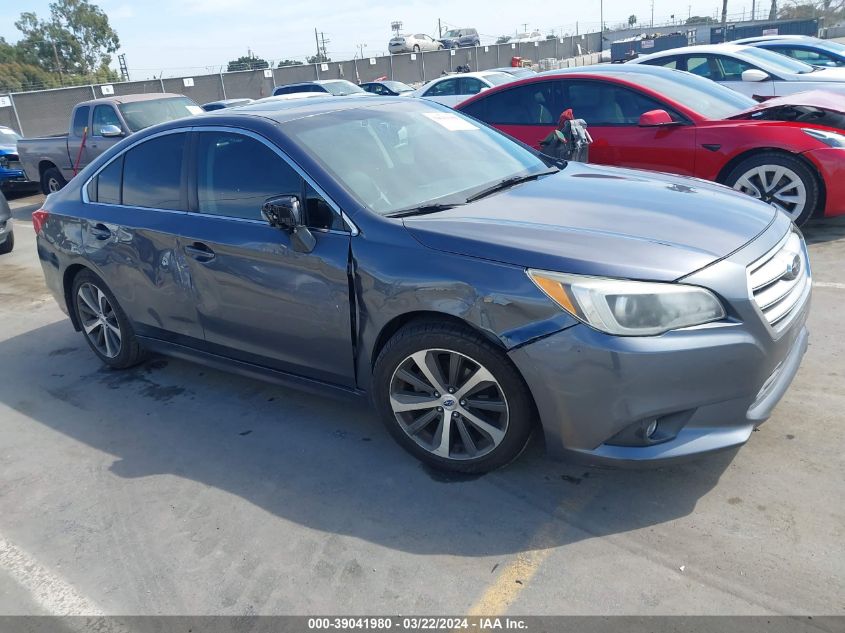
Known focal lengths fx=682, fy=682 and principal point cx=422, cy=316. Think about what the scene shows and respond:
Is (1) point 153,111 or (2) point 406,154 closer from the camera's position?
(2) point 406,154

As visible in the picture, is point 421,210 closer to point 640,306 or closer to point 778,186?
point 640,306

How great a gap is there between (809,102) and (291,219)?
5796mm

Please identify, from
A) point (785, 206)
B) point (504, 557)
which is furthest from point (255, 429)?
point (785, 206)

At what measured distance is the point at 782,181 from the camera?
5922 mm

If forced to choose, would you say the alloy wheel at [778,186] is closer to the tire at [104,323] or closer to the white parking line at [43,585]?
the tire at [104,323]

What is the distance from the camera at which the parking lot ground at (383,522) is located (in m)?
2.50

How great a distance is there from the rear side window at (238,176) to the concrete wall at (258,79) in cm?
2287

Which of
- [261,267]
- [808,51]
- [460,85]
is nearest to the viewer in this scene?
[261,267]

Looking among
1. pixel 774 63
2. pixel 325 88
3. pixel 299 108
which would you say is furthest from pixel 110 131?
pixel 774 63

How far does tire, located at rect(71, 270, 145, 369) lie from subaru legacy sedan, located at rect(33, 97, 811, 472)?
0.14 ft

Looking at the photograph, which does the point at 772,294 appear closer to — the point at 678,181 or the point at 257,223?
the point at 678,181

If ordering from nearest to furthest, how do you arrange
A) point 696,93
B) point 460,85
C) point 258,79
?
point 696,93, point 460,85, point 258,79

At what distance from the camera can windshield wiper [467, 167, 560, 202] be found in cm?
352

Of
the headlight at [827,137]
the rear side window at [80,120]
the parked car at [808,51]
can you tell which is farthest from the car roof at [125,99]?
the parked car at [808,51]
